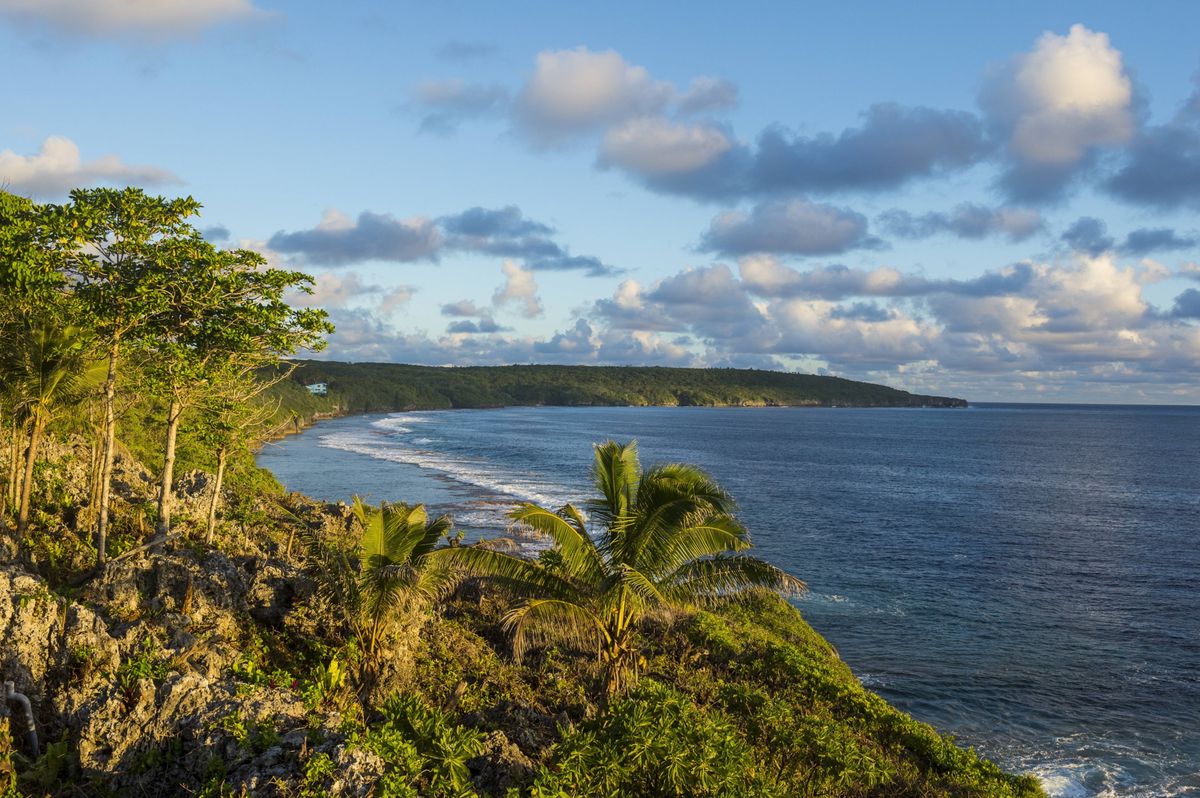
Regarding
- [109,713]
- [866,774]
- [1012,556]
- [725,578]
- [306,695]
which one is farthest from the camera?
[1012,556]

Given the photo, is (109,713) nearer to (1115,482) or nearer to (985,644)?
(985,644)

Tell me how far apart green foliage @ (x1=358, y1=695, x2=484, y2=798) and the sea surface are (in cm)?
1923

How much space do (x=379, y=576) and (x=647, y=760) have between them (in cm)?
733

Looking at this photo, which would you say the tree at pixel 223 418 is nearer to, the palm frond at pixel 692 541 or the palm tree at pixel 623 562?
the palm tree at pixel 623 562

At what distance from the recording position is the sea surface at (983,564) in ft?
83.3

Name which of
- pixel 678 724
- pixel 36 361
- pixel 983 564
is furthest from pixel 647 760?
pixel 983 564

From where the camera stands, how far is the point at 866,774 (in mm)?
14766

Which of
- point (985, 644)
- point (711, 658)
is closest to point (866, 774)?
point (711, 658)

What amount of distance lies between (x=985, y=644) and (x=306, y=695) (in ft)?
101

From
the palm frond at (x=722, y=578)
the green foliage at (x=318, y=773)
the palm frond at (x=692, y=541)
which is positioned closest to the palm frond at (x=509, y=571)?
the palm frond at (x=692, y=541)

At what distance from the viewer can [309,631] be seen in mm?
16297

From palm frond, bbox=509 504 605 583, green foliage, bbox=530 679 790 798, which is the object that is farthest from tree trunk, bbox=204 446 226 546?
green foliage, bbox=530 679 790 798

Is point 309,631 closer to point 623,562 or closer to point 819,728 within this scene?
point 623,562

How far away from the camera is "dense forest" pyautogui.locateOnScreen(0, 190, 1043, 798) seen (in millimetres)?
9578
